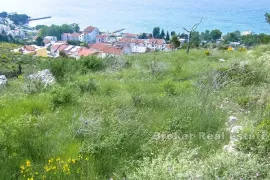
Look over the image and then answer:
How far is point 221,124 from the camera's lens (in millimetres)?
4641

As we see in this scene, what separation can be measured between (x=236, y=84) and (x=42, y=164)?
204 inches

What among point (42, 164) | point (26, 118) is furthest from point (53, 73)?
point (42, 164)

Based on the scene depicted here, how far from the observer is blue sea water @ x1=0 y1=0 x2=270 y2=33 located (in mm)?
54069

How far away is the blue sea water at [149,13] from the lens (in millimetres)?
54069

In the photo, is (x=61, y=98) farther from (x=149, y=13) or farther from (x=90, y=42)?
(x=149, y=13)

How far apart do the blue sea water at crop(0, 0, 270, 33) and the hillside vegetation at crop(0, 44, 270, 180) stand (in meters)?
42.2

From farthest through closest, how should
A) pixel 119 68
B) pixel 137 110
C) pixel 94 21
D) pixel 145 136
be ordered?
pixel 94 21, pixel 119 68, pixel 137 110, pixel 145 136

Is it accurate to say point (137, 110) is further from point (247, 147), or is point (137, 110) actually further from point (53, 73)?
point (53, 73)

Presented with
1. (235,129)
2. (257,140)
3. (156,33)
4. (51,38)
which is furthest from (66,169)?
(51,38)

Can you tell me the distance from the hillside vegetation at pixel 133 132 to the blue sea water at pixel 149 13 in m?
42.2

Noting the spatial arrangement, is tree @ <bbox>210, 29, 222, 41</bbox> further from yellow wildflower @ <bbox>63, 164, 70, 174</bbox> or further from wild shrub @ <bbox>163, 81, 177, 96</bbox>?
yellow wildflower @ <bbox>63, 164, 70, 174</bbox>

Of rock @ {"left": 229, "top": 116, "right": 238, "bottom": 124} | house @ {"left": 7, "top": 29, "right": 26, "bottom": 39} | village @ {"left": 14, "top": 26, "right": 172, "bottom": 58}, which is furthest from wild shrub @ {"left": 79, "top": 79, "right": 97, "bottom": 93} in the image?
house @ {"left": 7, "top": 29, "right": 26, "bottom": 39}

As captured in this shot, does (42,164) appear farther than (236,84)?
No

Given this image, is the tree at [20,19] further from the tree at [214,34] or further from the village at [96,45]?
the tree at [214,34]
